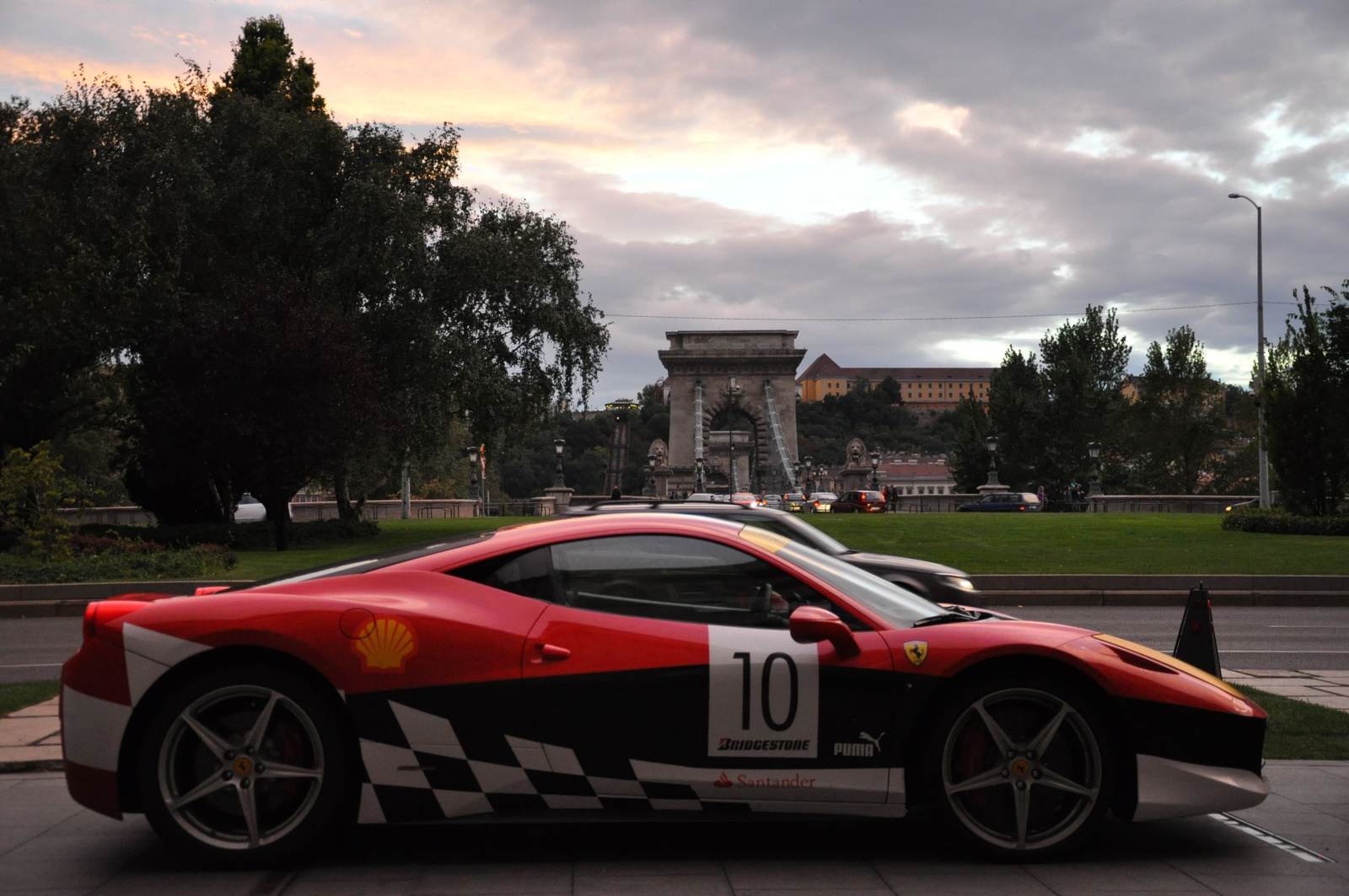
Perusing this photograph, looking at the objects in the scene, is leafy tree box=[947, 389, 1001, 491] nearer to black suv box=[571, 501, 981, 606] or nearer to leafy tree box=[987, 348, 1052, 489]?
leafy tree box=[987, 348, 1052, 489]

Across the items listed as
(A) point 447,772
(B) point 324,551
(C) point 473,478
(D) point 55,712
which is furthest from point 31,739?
(C) point 473,478

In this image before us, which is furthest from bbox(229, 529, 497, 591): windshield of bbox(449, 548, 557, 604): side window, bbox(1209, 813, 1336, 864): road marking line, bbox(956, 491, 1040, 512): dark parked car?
bbox(956, 491, 1040, 512): dark parked car

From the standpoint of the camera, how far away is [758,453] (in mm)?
85688

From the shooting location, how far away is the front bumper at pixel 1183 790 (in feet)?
15.0

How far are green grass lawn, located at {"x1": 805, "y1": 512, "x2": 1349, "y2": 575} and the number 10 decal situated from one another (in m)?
14.9

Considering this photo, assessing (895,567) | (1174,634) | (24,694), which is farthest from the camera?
(1174,634)

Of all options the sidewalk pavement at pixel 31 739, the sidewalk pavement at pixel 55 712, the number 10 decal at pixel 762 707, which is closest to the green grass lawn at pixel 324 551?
the sidewalk pavement at pixel 31 739

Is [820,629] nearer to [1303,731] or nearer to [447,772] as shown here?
[447,772]

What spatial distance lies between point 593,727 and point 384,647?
2.80 feet

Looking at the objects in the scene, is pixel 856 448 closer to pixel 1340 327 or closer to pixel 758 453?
pixel 758 453

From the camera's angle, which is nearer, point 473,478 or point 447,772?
point 447,772

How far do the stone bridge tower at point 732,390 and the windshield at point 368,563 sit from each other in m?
78.0

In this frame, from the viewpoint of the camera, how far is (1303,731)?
7.12m

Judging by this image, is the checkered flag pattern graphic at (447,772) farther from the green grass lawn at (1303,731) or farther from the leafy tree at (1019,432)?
the leafy tree at (1019,432)
